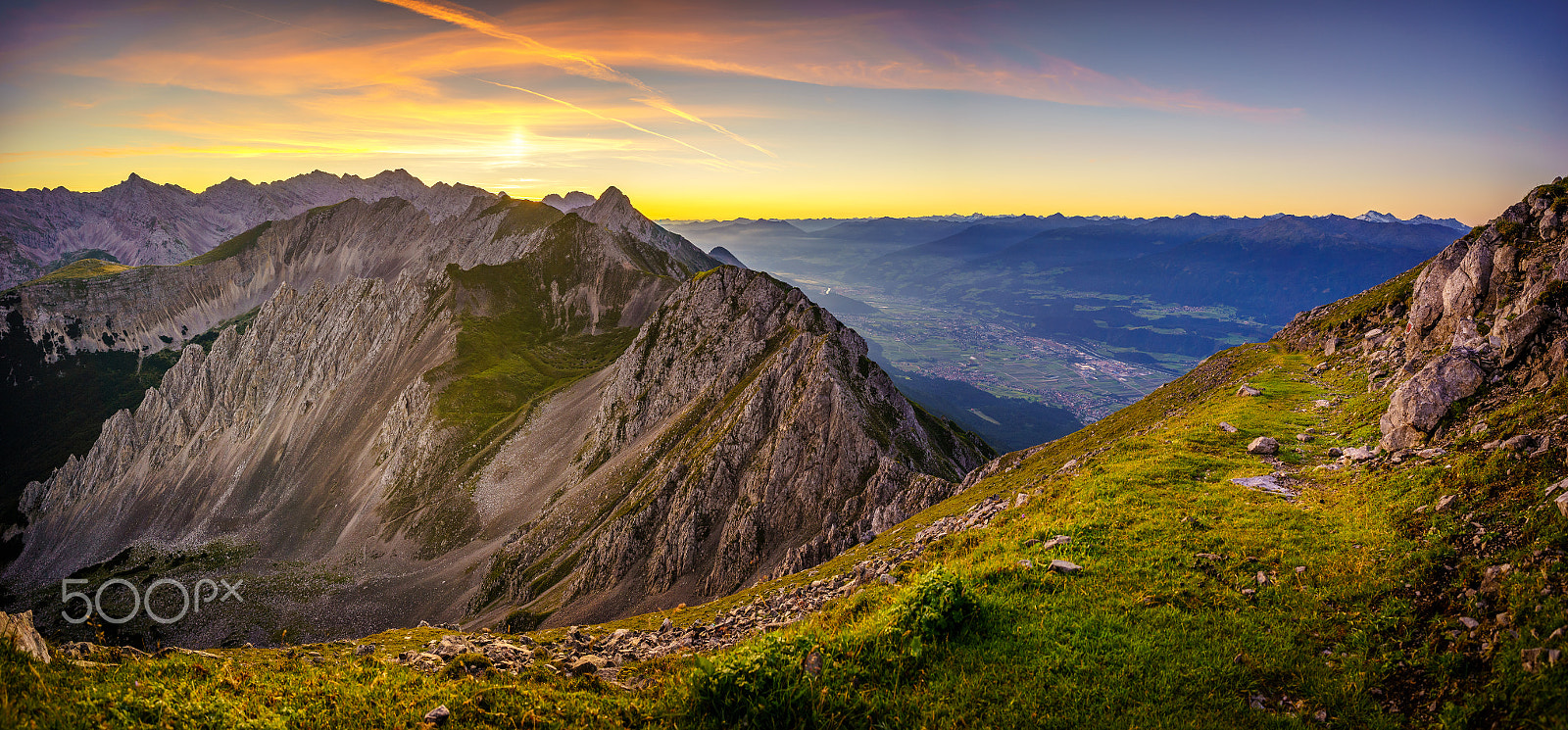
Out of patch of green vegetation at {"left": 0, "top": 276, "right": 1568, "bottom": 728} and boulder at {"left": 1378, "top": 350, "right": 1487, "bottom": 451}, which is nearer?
patch of green vegetation at {"left": 0, "top": 276, "right": 1568, "bottom": 728}

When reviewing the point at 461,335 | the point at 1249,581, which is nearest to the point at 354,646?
the point at 1249,581

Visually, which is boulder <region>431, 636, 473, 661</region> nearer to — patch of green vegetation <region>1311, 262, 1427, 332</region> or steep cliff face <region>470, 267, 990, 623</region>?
steep cliff face <region>470, 267, 990, 623</region>

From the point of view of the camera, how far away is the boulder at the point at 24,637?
1079cm

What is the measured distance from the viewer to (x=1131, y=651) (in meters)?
11.3

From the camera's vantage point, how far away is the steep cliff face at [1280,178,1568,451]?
62.7 ft

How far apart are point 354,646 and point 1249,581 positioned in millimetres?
28686

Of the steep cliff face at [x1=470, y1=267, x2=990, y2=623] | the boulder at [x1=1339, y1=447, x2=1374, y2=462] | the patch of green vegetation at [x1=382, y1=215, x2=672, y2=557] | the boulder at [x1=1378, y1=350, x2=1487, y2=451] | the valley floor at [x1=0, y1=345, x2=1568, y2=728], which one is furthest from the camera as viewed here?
the patch of green vegetation at [x1=382, y1=215, x2=672, y2=557]

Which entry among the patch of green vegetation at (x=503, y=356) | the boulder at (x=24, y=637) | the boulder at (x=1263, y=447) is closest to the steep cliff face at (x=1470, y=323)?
the boulder at (x=1263, y=447)

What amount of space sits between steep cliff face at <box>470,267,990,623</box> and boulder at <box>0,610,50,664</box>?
135 feet

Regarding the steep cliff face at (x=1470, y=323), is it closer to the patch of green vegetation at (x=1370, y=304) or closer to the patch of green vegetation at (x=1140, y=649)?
the patch of green vegetation at (x=1370, y=304)

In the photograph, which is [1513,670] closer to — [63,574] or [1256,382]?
[1256,382]

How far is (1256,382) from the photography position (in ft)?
124

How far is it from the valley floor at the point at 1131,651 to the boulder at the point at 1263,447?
5.80m

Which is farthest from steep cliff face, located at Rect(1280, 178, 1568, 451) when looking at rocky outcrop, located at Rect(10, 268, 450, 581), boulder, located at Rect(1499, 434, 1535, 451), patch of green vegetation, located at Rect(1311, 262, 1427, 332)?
rocky outcrop, located at Rect(10, 268, 450, 581)
